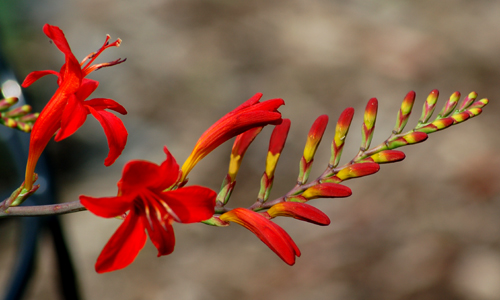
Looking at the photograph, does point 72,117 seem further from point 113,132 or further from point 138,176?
point 138,176

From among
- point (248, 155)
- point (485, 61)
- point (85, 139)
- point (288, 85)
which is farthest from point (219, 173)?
point (485, 61)

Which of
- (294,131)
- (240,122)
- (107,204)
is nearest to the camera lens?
(107,204)

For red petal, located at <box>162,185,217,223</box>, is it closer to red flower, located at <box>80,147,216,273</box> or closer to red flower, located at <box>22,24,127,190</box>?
red flower, located at <box>80,147,216,273</box>

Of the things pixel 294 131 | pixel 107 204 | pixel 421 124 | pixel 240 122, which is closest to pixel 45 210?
pixel 107 204

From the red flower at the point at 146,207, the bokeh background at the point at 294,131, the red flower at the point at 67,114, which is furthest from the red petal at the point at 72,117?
the bokeh background at the point at 294,131

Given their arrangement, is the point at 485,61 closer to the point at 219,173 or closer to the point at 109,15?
the point at 219,173

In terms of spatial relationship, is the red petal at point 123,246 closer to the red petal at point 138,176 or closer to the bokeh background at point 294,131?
the red petal at point 138,176

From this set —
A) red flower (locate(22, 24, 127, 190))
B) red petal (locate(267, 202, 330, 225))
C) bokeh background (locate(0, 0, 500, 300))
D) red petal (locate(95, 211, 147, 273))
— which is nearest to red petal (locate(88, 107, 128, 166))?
red flower (locate(22, 24, 127, 190))
